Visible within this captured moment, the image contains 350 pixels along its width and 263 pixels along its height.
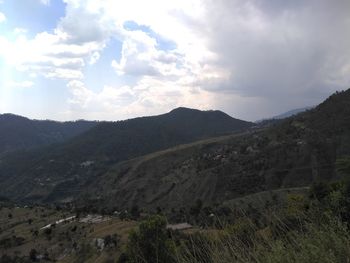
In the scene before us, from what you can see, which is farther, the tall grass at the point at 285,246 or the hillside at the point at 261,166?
the hillside at the point at 261,166

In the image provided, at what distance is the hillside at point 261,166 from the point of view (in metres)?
92.8

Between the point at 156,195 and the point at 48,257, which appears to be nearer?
the point at 48,257

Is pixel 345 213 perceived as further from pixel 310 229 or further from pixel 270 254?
pixel 270 254

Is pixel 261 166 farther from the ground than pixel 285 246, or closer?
closer

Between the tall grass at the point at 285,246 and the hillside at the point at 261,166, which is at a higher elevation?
the tall grass at the point at 285,246

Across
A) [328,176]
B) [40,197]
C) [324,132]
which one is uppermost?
[324,132]

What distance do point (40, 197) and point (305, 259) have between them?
620 feet

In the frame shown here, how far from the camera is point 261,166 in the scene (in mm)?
102812

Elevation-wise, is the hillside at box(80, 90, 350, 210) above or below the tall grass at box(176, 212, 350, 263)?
below

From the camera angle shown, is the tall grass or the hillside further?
the hillside

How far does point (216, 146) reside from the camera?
525ft

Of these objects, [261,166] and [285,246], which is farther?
[261,166]

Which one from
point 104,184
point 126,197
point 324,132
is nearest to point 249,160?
point 324,132

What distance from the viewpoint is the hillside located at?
92.8 meters
